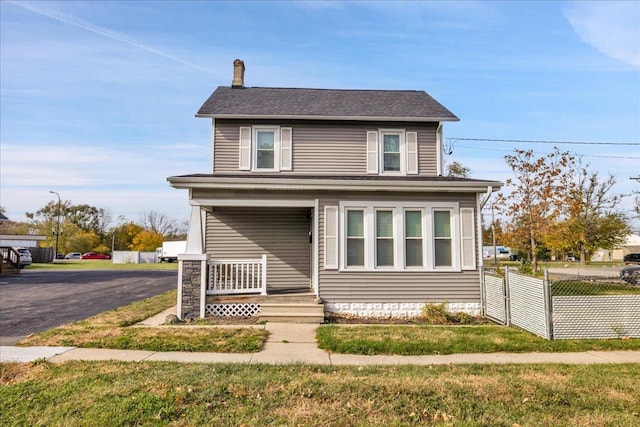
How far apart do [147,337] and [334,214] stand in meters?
5.21

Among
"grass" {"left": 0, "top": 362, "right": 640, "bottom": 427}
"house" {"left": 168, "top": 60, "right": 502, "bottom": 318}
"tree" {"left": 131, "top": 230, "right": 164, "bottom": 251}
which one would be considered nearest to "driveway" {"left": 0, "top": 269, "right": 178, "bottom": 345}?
"house" {"left": 168, "top": 60, "right": 502, "bottom": 318}

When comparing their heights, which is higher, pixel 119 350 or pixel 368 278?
pixel 368 278

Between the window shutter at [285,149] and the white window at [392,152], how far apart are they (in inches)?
97.6

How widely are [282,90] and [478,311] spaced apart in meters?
10.2

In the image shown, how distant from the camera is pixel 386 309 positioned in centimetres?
1034

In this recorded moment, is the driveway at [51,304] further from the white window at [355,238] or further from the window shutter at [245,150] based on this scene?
the white window at [355,238]

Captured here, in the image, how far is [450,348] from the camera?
700cm

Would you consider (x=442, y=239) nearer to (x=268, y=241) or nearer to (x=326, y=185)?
(x=326, y=185)

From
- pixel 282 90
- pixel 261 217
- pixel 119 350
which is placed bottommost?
pixel 119 350

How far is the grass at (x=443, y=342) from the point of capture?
22.8ft

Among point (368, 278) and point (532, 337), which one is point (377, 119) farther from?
point (532, 337)

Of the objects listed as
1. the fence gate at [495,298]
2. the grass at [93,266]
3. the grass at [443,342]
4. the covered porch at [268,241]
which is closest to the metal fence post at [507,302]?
the fence gate at [495,298]

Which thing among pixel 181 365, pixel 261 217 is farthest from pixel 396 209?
pixel 181 365

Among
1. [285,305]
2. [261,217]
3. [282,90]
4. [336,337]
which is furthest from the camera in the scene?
[282,90]
